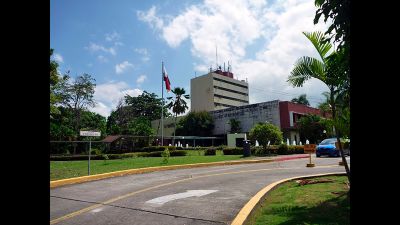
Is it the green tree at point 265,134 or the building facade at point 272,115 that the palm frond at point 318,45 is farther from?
the building facade at point 272,115

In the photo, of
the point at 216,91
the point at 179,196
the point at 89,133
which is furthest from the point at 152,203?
the point at 216,91

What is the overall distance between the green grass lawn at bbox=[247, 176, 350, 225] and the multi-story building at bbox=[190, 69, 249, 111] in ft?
352

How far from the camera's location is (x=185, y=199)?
8.96 m

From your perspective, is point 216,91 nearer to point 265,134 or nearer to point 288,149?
point 288,149

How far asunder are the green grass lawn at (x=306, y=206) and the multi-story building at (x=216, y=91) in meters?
107

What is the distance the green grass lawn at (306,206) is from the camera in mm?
6080

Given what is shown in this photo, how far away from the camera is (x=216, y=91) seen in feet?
393

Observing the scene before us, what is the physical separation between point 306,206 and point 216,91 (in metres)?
113

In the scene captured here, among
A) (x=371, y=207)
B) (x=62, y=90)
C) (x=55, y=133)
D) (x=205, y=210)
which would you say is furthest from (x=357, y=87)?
(x=62, y=90)

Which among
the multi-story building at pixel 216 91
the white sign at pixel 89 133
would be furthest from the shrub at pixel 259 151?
the multi-story building at pixel 216 91
